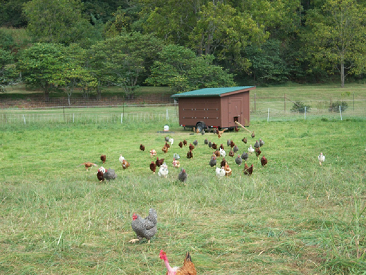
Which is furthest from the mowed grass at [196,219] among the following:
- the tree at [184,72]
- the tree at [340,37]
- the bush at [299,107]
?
the tree at [340,37]

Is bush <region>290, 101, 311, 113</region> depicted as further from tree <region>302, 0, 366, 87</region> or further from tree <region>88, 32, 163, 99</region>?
tree <region>88, 32, 163, 99</region>

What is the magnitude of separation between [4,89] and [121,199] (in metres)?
38.7

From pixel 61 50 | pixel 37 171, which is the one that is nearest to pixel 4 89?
pixel 61 50

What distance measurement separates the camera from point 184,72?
4159 centimetres

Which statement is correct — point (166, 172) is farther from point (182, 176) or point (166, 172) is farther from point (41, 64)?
point (41, 64)

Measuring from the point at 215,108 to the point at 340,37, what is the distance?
30415mm

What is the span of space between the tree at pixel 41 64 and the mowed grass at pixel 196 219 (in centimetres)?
3010

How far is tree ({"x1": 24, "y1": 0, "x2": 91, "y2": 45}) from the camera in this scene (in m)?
46.6

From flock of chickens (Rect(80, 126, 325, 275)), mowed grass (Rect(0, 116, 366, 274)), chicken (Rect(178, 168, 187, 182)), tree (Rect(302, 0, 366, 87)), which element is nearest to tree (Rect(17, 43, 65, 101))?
flock of chickens (Rect(80, 126, 325, 275))

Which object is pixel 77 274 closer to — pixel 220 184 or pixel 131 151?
pixel 220 184

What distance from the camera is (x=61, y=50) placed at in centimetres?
4288

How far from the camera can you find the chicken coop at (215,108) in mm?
21766

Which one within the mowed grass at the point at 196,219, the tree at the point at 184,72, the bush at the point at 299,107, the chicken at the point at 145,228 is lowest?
the mowed grass at the point at 196,219

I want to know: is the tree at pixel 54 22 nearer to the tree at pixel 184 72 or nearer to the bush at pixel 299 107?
the tree at pixel 184 72
